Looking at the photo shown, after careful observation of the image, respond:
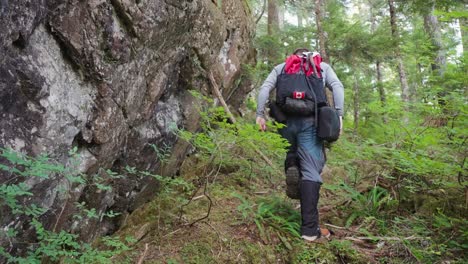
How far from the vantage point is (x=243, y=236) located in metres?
4.04

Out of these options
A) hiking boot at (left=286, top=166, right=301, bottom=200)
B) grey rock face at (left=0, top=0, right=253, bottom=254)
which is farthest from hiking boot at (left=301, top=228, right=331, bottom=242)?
grey rock face at (left=0, top=0, right=253, bottom=254)

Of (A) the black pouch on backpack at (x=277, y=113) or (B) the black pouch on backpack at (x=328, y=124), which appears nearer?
(B) the black pouch on backpack at (x=328, y=124)

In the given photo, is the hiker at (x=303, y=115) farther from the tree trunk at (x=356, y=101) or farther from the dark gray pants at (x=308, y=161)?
the tree trunk at (x=356, y=101)

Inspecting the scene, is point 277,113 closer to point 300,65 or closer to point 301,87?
→ point 301,87

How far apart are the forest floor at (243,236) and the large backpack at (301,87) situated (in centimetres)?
132

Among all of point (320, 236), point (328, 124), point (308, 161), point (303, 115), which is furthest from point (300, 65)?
point (320, 236)

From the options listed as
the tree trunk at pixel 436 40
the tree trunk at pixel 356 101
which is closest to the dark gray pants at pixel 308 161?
the tree trunk at pixel 436 40

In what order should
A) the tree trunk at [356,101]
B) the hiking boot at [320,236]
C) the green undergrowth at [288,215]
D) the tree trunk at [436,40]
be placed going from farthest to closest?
the tree trunk at [356,101] < the tree trunk at [436,40] < the hiking boot at [320,236] < the green undergrowth at [288,215]

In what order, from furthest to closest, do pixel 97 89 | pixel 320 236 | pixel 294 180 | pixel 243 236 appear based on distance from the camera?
1. pixel 294 180
2. pixel 320 236
3. pixel 243 236
4. pixel 97 89

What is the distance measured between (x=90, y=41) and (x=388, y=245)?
3920mm

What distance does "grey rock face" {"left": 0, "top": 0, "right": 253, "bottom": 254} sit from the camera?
2584 mm

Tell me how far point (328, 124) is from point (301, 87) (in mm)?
588

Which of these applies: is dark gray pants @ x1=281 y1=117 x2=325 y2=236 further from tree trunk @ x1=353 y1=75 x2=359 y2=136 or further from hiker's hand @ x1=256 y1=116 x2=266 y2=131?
tree trunk @ x1=353 y1=75 x2=359 y2=136

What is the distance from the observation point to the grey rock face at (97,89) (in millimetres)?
2584
